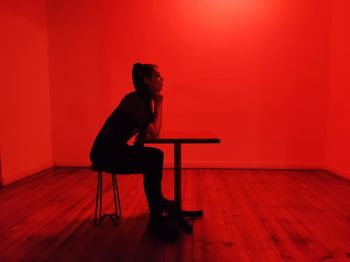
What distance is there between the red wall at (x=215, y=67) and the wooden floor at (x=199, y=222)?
79 centimetres

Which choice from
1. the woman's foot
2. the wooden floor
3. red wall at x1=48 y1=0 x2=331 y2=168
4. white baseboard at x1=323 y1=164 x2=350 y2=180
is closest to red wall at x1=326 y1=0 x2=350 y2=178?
white baseboard at x1=323 y1=164 x2=350 y2=180

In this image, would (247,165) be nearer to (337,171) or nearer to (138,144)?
(337,171)

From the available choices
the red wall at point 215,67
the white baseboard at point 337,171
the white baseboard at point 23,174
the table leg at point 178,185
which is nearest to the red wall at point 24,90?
the white baseboard at point 23,174

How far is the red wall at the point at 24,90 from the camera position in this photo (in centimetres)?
359

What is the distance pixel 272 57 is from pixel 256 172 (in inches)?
65.0

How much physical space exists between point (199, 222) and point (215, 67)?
2.62 m

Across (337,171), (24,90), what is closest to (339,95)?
(337,171)

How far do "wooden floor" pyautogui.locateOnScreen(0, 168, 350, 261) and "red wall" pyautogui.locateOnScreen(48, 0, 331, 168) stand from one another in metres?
0.79

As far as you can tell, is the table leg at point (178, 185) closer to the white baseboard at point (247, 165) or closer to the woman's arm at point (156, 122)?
the woman's arm at point (156, 122)

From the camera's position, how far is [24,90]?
395 cm

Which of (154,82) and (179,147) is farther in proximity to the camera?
(179,147)

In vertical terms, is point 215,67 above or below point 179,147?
above

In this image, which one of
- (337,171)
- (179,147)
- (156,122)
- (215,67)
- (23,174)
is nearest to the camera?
(156,122)

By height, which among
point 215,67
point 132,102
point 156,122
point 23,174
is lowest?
point 23,174
